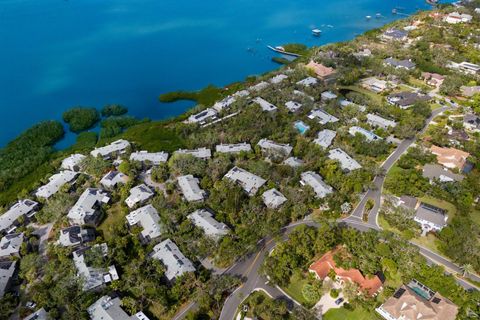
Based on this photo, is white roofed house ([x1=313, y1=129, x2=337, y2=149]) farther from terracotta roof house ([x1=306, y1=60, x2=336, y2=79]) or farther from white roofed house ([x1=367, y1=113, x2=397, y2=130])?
terracotta roof house ([x1=306, y1=60, x2=336, y2=79])

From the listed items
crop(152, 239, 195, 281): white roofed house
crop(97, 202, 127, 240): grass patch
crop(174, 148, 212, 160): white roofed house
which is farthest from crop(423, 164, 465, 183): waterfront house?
crop(97, 202, 127, 240): grass patch

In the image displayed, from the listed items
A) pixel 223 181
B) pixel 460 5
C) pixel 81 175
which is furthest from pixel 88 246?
pixel 460 5

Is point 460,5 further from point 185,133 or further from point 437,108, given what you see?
point 185,133

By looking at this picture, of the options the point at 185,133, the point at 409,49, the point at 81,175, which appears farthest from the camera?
the point at 409,49

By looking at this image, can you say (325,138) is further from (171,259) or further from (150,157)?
(171,259)

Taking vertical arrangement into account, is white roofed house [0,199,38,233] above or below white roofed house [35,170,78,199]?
below

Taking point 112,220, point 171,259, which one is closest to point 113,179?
point 112,220
